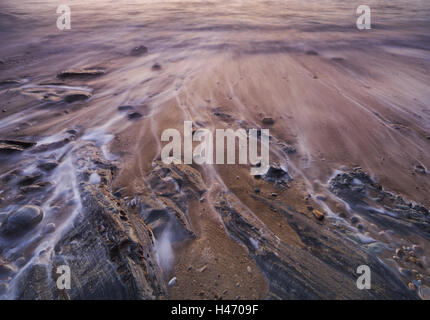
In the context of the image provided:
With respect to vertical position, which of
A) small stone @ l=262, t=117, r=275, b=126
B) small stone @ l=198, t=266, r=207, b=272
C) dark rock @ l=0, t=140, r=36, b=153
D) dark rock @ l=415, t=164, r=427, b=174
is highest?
small stone @ l=262, t=117, r=275, b=126

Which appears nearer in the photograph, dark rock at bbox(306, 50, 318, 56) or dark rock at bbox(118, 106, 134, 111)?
dark rock at bbox(118, 106, 134, 111)

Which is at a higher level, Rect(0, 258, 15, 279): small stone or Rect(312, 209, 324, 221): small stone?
Rect(312, 209, 324, 221): small stone

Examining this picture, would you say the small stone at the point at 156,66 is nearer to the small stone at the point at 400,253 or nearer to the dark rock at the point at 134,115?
the dark rock at the point at 134,115

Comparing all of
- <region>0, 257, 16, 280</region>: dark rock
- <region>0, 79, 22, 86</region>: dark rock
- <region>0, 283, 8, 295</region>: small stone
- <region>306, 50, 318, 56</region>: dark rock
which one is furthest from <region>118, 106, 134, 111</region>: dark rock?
<region>306, 50, 318, 56</region>: dark rock

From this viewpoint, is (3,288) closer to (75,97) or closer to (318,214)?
(318,214)

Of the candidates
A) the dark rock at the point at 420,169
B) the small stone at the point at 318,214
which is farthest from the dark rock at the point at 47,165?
the dark rock at the point at 420,169

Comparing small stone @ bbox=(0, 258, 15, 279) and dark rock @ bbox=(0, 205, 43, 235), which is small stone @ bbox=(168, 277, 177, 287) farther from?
dark rock @ bbox=(0, 205, 43, 235)
